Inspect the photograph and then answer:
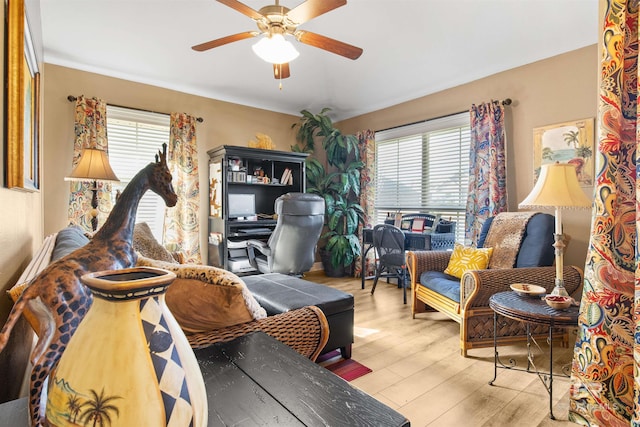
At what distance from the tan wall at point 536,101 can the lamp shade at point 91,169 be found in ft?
11.9

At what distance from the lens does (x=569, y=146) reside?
296cm

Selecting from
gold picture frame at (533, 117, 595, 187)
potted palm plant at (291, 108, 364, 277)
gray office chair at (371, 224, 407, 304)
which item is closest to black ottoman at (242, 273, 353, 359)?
gray office chair at (371, 224, 407, 304)

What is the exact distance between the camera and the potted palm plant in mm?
4613

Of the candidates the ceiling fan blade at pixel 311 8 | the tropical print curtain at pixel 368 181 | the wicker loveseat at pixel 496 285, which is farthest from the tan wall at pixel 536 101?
the ceiling fan blade at pixel 311 8

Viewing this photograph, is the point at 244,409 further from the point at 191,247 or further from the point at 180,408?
the point at 191,247

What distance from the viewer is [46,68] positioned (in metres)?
3.27

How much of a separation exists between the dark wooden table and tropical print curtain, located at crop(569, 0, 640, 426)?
1.22m

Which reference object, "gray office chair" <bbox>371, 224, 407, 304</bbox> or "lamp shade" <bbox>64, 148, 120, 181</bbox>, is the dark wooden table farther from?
"gray office chair" <bbox>371, 224, 407, 304</bbox>

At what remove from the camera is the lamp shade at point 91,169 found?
272 cm

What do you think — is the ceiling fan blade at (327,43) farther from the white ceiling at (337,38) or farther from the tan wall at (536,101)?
the tan wall at (536,101)

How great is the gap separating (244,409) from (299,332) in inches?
31.6

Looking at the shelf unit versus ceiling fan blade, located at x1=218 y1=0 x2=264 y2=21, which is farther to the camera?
the shelf unit

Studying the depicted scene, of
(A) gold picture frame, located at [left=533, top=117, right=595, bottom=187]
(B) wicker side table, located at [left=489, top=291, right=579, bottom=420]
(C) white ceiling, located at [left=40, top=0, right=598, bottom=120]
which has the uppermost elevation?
(C) white ceiling, located at [left=40, top=0, right=598, bottom=120]

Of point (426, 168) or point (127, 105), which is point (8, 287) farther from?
point (426, 168)
